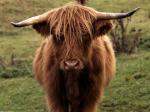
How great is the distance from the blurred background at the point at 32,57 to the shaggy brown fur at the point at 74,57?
2.61 meters

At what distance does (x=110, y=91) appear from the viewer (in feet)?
43.7

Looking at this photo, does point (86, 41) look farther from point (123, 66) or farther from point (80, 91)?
point (123, 66)

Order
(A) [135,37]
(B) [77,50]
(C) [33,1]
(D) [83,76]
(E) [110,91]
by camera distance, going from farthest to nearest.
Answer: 1. (C) [33,1]
2. (A) [135,37]
3. (E) [110,91]
4. (D) [83,76]
5. (B) [77,50]

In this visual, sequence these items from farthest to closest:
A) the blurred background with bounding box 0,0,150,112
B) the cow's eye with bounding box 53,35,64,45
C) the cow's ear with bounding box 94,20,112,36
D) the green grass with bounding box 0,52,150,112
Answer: the blurred background with bounding box 0,0,150,112, the green grass with bounding box 0,52,150,112, the cow's ear with bounding box 94,20,112,36, the cow's eye with bounding box 53,35,64,45

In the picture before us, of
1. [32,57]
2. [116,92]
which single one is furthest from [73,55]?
[32,57]

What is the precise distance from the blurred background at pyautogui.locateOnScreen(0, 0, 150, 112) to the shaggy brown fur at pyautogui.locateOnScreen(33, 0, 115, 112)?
2.61 metres

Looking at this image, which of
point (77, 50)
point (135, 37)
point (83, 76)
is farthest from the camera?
point (135, 37)

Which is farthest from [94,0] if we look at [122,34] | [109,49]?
[109,49]

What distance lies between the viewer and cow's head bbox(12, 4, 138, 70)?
27.4ft

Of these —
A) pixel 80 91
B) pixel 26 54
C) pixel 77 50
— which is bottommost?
pixel 26 54

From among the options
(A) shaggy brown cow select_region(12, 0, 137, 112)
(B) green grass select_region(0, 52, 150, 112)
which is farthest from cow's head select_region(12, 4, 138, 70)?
(B) green grass select_region(0, 52, 150, 112)

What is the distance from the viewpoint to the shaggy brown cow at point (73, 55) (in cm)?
841

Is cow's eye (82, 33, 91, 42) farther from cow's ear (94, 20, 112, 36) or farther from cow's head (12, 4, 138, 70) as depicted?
cow's ear (94, 20, 112, 36)

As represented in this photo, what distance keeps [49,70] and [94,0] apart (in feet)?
61.9
